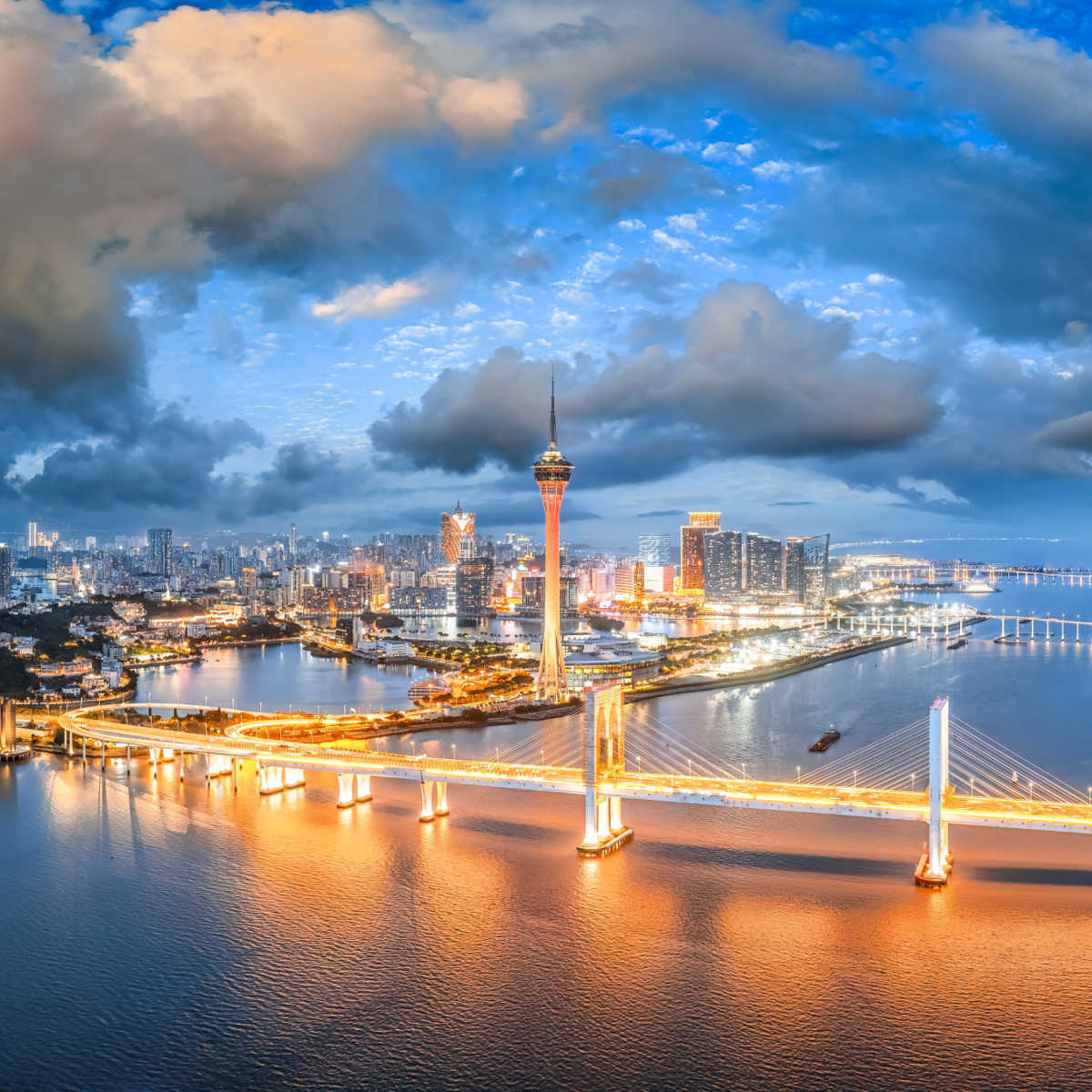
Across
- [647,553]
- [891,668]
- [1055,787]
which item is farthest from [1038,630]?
[647,553]

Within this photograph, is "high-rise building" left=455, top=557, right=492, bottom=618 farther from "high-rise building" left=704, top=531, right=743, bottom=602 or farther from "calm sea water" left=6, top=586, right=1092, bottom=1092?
"calm sea water" left=6, top=586, right=1092, bottom=1092

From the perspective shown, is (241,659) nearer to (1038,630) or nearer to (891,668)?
(891,668)

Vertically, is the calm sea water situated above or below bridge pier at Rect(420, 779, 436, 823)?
below

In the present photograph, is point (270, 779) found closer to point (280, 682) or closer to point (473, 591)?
point (280, 682)

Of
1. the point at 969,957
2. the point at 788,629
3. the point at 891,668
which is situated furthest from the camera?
the point at 788,629

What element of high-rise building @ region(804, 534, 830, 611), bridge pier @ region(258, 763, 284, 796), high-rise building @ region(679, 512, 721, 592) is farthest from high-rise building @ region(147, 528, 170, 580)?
bridge pier @ region(258, 763, 284, 796)

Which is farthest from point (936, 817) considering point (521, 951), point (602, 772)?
point (521, 951)
